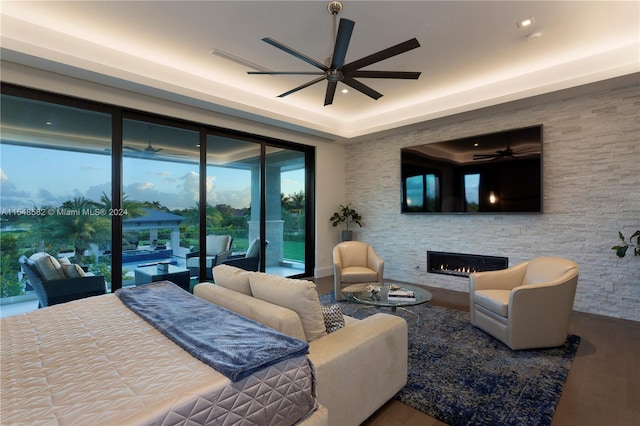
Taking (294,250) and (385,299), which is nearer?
(385,299)

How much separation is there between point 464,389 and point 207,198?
4061 mm

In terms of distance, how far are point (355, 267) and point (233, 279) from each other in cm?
274

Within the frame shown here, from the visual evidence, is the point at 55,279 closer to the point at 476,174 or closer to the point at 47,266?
the point at 47,266

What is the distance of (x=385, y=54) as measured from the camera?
2393 mm

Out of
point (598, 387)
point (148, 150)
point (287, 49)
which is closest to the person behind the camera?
point (598, 387)

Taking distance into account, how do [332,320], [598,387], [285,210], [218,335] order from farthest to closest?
[285,210] < [598,387] < [332,320] < [218,335]

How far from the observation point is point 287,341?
1.45 meters

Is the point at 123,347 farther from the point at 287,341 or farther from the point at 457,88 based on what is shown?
the point at 457,88

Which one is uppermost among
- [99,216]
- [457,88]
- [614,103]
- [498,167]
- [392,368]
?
[457,88]

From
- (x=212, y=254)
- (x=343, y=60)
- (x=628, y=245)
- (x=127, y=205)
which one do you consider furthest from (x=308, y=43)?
(x=628, y=245)

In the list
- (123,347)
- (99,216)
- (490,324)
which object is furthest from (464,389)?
(99,216)

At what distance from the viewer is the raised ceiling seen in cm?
275

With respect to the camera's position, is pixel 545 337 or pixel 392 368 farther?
pixel 545 337

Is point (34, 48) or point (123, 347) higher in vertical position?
point (34, 48)
